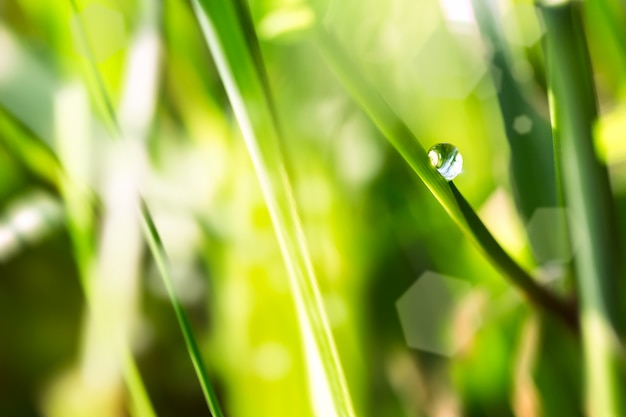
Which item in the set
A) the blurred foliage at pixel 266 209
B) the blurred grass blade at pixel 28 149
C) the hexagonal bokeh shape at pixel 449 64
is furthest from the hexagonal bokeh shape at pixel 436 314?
the blurred grass blade at pixel 28 149

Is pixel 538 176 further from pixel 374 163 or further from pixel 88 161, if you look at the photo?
pixel 88 161

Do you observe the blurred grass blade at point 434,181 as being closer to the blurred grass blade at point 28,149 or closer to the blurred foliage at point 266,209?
the blurred foliage at point 266,209

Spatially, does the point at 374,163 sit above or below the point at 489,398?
above

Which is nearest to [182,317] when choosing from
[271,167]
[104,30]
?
[271,167]

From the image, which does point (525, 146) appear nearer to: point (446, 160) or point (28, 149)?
point (446, 160)

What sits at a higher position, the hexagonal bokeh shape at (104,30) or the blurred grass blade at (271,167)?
the hexagonal bokeh shape at (104,30)

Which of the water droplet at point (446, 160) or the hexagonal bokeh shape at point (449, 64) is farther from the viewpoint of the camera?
the hexagonal bokeh shape at point (449, 64)

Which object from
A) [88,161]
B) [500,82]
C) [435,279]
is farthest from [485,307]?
[88,161]
